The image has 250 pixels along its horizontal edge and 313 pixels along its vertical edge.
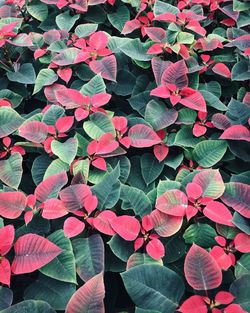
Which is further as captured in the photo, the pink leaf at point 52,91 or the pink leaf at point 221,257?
the pink leaf at point 52,91

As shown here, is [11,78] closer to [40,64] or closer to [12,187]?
[40,64]

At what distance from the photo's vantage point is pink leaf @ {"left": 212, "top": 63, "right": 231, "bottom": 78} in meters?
1.59

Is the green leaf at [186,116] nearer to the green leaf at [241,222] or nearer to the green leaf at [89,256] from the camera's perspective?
the green leaf at [241,222]

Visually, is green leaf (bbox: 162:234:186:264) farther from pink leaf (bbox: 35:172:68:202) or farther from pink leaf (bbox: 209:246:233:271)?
pink leaf (bbox: 35:172:68:202)

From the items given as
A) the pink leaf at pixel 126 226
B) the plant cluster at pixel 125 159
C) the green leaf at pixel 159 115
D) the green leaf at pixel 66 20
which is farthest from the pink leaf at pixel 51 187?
the green leaf at pixel 66 20

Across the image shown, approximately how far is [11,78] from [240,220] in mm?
1085

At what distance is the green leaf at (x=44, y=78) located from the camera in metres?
1.57

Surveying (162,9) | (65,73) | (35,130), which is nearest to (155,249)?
(35,130)

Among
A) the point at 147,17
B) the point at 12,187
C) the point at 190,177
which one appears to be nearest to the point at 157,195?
the point at 190,177

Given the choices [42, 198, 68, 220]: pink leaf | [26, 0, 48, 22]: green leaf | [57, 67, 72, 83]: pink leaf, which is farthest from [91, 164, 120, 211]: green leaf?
[26, 0, 48, 22]: green leaf

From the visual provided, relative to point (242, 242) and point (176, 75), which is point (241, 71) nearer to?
point (176, 75)

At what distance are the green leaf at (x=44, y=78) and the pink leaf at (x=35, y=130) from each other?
10.2 inches

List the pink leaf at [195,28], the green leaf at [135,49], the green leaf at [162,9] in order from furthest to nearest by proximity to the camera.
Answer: the green leaf at [162,9] → the pink leaf at [195,28] → the green leaf at [135,49]

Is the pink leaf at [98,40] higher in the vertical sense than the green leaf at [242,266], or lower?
higher
